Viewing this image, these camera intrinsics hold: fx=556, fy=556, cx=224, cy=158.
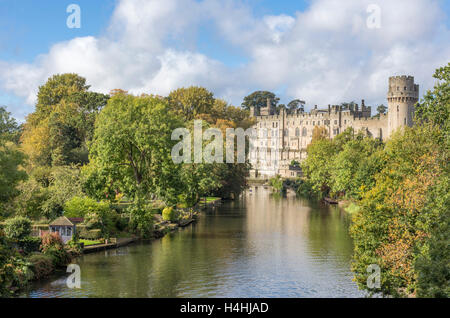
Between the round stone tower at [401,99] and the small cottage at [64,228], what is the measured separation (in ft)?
256

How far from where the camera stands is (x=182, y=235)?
42688mm

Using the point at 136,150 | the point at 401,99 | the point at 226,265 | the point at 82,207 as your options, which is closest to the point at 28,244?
the point at 82,207

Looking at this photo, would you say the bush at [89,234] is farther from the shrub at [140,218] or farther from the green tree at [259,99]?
the green tree at [259,99]

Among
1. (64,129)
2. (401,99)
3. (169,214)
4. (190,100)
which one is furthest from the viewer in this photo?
(401,99)

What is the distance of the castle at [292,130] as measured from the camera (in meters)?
129

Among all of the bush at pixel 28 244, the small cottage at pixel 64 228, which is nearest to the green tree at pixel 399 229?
the small cottage at pixel 64 228

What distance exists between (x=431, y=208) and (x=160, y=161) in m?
24.6

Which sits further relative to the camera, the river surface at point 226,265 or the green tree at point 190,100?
the green tree at point 190,100

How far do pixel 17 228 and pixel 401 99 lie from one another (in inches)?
3297

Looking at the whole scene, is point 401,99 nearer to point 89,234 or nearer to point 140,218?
point 140,218

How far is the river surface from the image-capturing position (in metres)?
26.0

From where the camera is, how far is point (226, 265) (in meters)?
31.5

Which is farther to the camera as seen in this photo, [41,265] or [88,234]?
[88,234]
